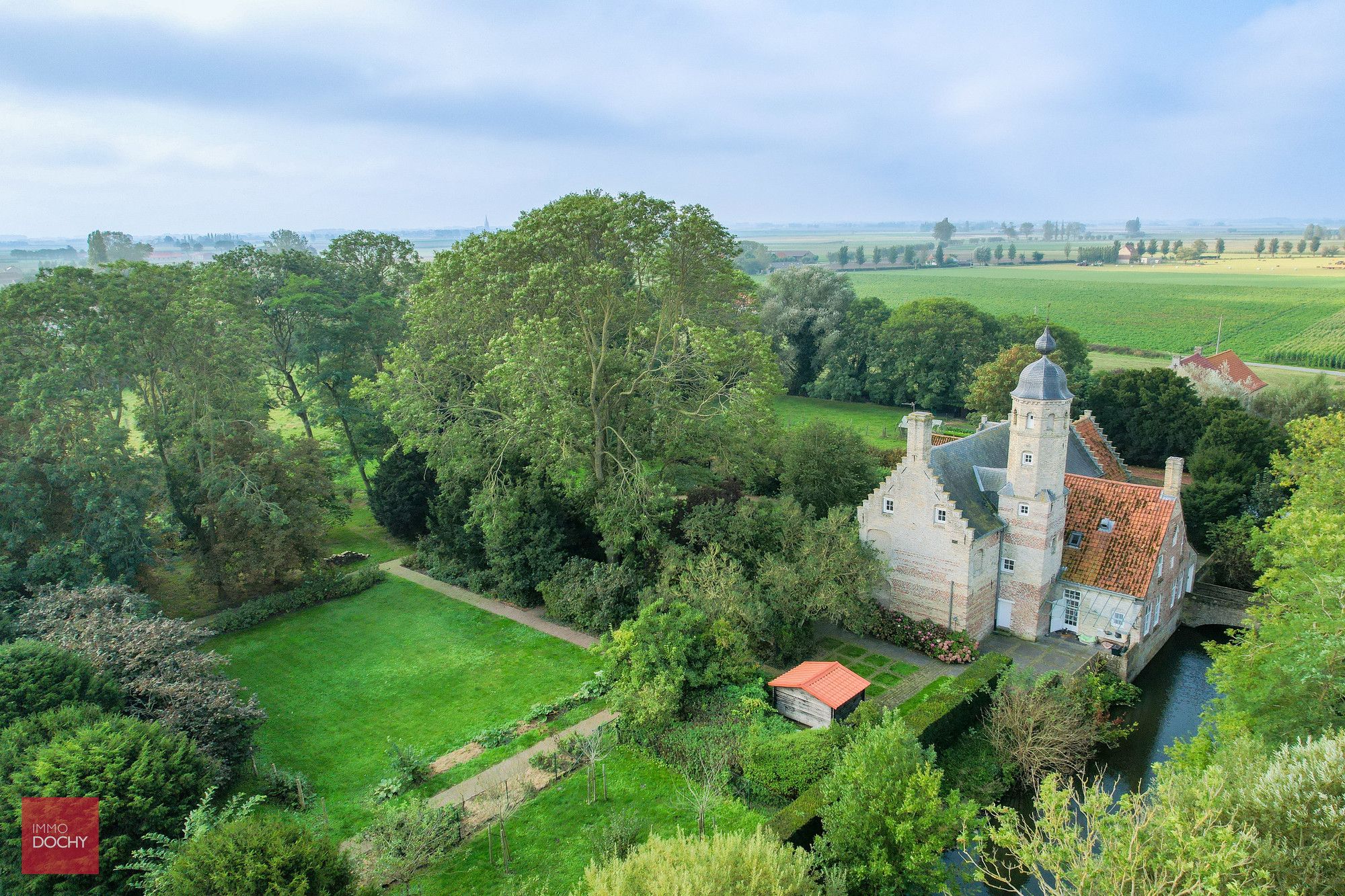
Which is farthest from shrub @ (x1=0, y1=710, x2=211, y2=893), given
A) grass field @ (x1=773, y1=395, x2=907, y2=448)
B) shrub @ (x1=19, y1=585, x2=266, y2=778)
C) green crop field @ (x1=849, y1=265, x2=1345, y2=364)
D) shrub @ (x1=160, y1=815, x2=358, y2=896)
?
green crop field @ (x1=849, y1=265, x2=1345, y2=364)

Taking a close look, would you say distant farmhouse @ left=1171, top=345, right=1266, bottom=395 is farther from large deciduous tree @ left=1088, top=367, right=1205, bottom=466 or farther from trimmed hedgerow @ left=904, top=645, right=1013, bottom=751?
trimmed hedgerow @ left=904, top=645, right=1013, bottom=751

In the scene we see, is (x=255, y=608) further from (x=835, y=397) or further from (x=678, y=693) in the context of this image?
(x=835, y=397)

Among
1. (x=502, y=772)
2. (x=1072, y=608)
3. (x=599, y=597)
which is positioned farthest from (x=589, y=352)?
(x=1072, y=608)

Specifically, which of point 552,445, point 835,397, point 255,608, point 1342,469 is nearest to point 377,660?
point 255,608

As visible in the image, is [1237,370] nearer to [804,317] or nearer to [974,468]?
[804,317]

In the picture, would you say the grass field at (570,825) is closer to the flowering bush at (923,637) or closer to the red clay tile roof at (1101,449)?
the flowering bush at (923,637)

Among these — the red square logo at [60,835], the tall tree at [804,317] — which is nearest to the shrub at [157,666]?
the red square logo at [60,835]
